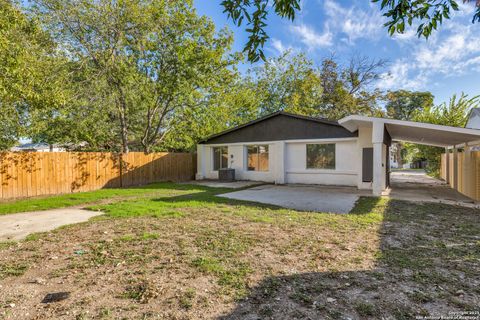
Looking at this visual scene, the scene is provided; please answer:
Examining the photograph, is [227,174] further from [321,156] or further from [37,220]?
[37,220]

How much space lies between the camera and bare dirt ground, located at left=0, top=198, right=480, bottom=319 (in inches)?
98.0

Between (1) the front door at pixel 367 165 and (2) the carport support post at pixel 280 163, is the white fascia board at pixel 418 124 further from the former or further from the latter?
(2) the carport support post at pixel 280 163

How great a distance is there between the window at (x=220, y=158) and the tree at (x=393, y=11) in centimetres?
1347

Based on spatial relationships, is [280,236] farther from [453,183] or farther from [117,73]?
[117,73]

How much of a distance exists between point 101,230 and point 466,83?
900 inches

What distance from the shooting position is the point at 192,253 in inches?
153

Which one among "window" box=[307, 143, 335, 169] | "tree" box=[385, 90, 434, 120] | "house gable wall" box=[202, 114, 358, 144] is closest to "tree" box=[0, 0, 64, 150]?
"house gable wall" box=[202, 114, 358, 144]

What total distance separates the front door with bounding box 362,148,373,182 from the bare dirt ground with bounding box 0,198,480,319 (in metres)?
5.64

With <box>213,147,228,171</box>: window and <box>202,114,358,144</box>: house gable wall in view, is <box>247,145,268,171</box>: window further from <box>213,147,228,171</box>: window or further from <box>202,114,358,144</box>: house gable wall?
<box>213,147,228,171</box>: window

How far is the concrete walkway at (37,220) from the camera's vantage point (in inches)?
199

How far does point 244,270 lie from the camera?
10.8 ft

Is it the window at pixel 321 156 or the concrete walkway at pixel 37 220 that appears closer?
the concrete walkway at pixel 37 220

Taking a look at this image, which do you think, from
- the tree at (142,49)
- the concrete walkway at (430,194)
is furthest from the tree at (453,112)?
the tree at (142,49)

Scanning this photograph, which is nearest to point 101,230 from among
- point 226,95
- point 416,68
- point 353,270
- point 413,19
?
point 353,270
